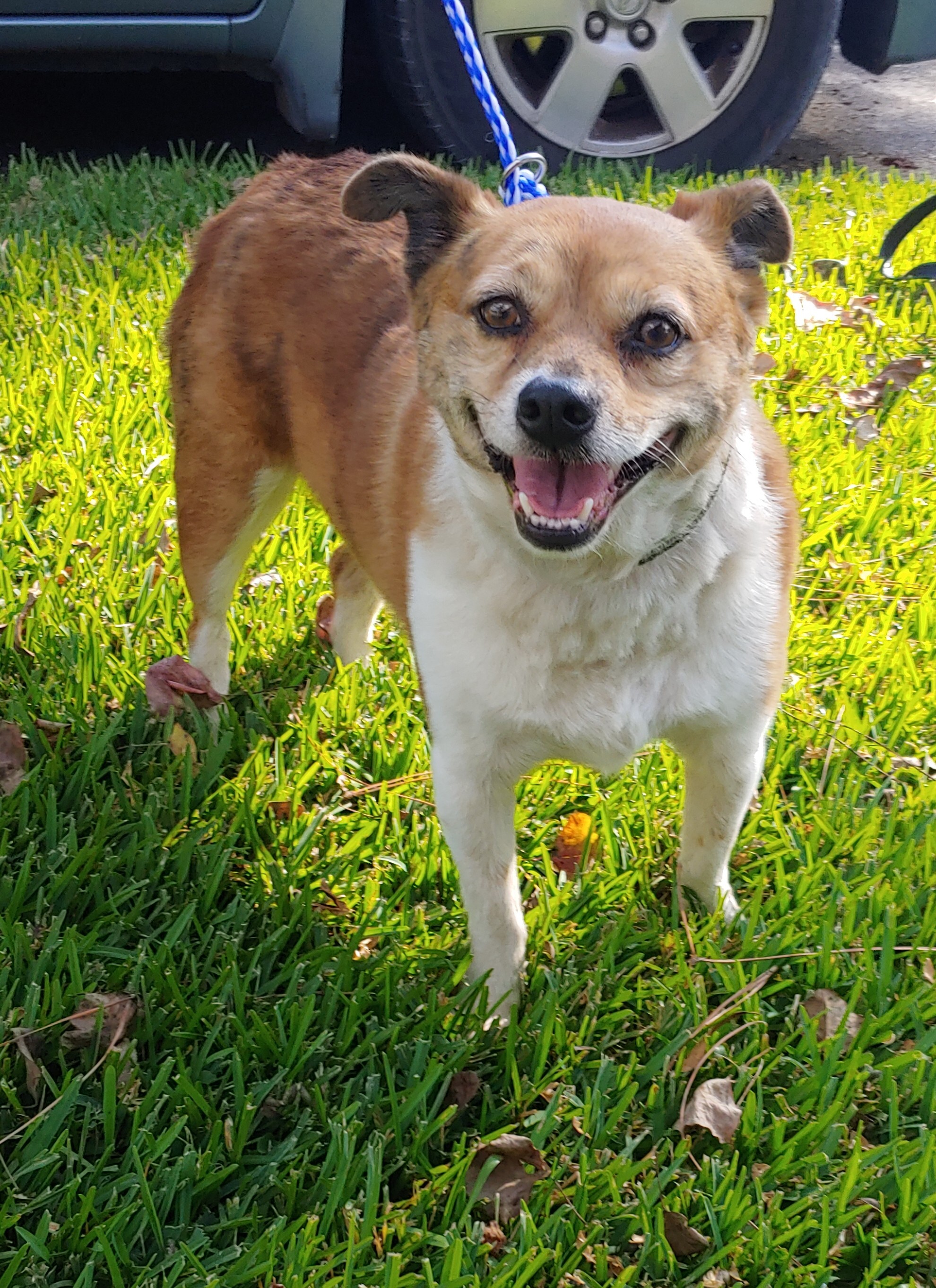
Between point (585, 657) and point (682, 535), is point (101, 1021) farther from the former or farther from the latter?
point (682, 535)

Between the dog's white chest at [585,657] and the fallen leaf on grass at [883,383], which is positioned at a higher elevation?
the dog's white chest at [585,657]

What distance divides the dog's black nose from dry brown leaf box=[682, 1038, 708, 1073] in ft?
3.52

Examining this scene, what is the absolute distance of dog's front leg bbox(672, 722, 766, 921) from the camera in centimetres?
230

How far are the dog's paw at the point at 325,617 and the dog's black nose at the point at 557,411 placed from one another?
148cm

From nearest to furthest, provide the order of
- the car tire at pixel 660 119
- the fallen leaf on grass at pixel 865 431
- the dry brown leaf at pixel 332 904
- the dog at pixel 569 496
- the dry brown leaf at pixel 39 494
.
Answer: the dog at pixel 569 496, the dry brown leaf at pixel 332 904, the dry brown leaf at pixel 39 494, the fallen leaf on grass at pixel 865 431, the car tire at pixel 660 119

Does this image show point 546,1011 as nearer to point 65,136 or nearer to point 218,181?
point 218,181

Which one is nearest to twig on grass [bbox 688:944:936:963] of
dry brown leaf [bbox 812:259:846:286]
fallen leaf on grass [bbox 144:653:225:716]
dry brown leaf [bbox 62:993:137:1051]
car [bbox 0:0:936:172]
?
dry brown leaf [bbox 62:993:137:1051]

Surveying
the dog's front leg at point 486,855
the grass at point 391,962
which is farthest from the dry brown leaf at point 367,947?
the dog's front leg at point 486,855

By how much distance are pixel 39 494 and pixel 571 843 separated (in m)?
1.95

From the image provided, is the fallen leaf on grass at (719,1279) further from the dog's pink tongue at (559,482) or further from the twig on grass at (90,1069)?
the dog's pink tongue at (559,482)

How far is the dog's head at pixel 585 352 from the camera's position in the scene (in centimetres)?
193

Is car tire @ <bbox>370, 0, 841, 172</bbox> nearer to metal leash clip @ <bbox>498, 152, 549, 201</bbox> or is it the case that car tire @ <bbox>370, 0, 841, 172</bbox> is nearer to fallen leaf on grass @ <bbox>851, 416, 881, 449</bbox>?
fallen leaf on grass @ <bbox>851, 416, 881, 449</bbox>

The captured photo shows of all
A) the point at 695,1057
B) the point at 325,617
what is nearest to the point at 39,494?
the point at 325,617

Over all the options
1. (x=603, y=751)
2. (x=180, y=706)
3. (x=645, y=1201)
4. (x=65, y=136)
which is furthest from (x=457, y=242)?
(x=65, y=136)
